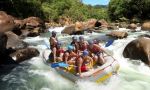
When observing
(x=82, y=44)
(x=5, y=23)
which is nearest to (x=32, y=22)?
(x=82, y=44)

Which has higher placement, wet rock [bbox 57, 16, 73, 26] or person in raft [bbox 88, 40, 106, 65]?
person in raft [bbox 88, 40, 106, 65]

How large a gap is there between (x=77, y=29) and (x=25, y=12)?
11559mm

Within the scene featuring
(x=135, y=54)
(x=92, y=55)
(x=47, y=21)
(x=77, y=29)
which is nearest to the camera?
(x=92, y=55)

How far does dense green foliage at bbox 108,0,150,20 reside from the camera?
38.7 meters

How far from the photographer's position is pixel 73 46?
1205cm

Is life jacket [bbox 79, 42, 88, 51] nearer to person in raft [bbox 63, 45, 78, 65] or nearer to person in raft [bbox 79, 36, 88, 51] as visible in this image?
person in raft [bbox 79, 36, 88, 51]

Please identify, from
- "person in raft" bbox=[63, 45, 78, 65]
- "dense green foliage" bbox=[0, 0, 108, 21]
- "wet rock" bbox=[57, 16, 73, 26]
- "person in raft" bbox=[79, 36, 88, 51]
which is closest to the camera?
"person in raft" bbox=[63, 45, 78, 65]

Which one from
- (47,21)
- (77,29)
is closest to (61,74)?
(77,29)

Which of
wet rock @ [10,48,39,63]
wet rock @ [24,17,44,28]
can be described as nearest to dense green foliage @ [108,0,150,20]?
wet rock @ [24,17,44,28]

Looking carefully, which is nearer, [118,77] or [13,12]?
[118,77]

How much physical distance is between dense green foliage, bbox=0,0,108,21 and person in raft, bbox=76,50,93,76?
22928mm

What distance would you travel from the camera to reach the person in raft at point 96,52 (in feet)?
37.5

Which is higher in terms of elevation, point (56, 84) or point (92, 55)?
point (92, 55)

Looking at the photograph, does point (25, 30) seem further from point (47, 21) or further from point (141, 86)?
point (141, 86)
